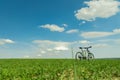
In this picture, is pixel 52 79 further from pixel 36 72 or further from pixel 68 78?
pixel 36 72

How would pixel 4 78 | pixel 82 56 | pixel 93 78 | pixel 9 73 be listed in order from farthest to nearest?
1. pixel 82 56
2. pixel 9 73
3. pixel 4 78
4. pixel 93 78

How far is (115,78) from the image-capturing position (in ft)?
40.4

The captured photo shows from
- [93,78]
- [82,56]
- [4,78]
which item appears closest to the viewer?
[93,78]

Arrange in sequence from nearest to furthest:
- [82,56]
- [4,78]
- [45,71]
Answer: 1. [4,78]
2. [45,71]
3. [82,56]

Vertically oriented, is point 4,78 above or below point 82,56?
below

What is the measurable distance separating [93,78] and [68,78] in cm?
105

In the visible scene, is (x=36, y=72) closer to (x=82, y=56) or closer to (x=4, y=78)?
(x=4, y=78)

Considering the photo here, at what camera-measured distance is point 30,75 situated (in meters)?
13.3

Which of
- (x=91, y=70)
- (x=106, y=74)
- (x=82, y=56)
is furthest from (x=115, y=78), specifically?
(x=82, y=56)

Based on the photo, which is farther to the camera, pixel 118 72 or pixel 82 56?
pixel 82 56

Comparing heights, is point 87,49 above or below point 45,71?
above

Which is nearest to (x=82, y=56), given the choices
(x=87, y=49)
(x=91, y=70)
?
(x=87, y=49)

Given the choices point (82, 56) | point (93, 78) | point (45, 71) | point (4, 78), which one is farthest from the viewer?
point (82, 56)

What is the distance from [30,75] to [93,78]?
341 cm
